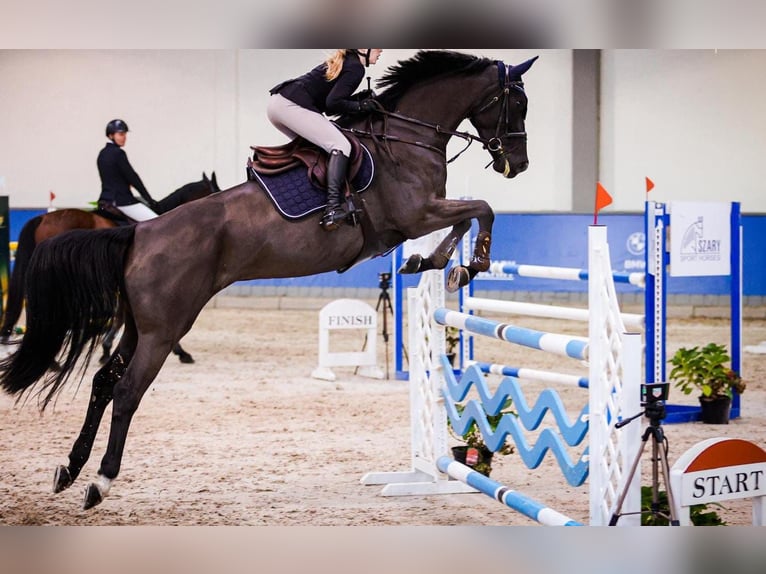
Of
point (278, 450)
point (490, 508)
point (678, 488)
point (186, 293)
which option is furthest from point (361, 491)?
point (678, 488)

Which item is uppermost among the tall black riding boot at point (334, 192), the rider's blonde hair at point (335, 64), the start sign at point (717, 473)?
the rider's blonde hair at point (335, 64)

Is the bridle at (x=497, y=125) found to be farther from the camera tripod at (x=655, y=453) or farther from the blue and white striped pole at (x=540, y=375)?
the camera tripod at (x=655, y=453)

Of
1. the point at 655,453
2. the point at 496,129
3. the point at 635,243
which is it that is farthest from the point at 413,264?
the point at 635,243

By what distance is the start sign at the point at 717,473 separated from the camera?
9.36 feet

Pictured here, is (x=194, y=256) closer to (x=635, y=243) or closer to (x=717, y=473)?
(x=717, y=473)

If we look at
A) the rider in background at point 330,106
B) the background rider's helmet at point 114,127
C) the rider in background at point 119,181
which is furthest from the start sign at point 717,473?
the background rider's helmet at point 114,127

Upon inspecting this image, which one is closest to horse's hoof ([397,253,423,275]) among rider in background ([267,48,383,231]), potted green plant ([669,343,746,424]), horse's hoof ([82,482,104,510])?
rider in background ([267,48,383,231])

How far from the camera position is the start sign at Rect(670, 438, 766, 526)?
285 centimetres

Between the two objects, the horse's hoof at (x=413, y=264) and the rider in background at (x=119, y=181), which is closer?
the horse's hoof at (x=413, y=264)

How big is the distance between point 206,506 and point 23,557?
86 cm

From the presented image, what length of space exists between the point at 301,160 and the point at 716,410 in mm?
3153

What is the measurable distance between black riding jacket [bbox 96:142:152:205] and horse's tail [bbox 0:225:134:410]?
2657 mm

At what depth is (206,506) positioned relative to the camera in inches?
151

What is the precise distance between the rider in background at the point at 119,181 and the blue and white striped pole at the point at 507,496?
298 centimetres
